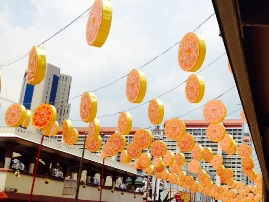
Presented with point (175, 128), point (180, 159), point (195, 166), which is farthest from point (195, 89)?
point (195, 166)

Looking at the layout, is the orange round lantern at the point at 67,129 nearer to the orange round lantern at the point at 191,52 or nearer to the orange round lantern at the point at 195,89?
the orange round lantern at the point at 195,89

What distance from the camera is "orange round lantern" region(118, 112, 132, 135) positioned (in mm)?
13812

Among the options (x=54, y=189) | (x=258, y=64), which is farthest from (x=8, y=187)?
(x=258, y=64)

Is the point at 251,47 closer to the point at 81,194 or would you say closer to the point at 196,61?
the point at 196,61

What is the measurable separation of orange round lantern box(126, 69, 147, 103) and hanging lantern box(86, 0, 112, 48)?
10.8 feet

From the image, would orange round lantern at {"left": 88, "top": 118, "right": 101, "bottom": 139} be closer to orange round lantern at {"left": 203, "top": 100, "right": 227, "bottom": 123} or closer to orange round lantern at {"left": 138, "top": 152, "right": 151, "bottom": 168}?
orange round lantern at {"left": 203, "top": 100, "right": 227, "bottom": 123}

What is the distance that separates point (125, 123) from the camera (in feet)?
45.7

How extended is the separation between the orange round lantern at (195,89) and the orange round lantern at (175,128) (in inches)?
145

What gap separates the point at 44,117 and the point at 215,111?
6479 millimetres

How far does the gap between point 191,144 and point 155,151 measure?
2201mm

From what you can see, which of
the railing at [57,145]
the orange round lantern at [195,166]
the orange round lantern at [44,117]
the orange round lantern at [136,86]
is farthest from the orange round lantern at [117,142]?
the orange round lantern at [195,166]

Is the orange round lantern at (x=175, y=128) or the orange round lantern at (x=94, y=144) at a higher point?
the orange round lantern at (x=175, y=128)

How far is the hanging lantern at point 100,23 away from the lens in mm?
6293

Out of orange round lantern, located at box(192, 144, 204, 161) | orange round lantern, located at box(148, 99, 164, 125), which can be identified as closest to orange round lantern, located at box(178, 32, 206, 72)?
orange round lantern, located at box(148, 99, 164, 125)
